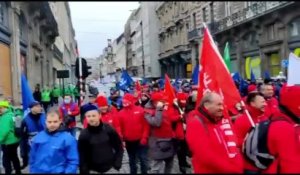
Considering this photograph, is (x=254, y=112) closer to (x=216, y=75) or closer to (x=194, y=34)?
(x=216, y=75)

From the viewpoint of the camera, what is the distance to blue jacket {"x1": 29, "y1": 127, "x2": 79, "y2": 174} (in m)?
A: 4.05

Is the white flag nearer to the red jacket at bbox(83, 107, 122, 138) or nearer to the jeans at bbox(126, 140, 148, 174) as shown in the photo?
the jeans at bbox(126, 140, 148, 174)

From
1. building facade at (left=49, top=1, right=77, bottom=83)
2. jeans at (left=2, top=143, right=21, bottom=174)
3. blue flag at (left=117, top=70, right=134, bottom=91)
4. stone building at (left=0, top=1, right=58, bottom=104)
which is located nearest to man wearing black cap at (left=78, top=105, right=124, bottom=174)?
building facade at (left=49, top=1, right=77, bottom=83)

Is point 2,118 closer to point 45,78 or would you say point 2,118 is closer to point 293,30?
point 45,78

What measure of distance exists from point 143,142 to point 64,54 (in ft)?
6.31

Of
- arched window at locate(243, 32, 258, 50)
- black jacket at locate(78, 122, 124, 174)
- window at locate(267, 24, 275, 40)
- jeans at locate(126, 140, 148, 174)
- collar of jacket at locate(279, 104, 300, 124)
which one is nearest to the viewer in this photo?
collar of jacket at locate(279, 104, 300, 124)

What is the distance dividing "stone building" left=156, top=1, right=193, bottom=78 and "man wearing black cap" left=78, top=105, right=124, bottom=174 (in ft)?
4.72

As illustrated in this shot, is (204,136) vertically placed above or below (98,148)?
above

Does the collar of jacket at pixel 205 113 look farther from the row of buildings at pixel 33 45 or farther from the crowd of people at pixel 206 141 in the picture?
the row of buildings at pixel 33 45

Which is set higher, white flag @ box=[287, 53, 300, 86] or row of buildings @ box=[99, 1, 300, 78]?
row of buildings @ box=[99, 1, 300, 78]

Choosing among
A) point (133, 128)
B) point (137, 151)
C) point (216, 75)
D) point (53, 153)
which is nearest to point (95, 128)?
point (53, 153)

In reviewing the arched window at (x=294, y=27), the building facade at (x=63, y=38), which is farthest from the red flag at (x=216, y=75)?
the building facade at (x=63, y=38)

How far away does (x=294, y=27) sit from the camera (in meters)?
5.58

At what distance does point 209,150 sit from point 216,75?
1501 millimetres
